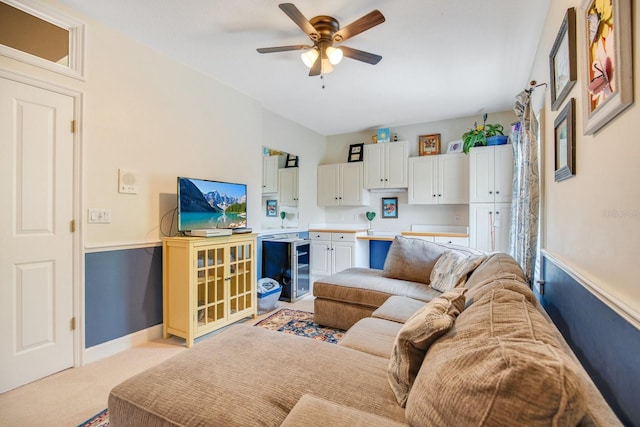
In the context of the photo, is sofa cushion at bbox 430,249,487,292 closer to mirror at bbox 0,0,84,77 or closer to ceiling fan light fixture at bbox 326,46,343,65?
ceiling fan light fixture at bbox 326,46,343,65

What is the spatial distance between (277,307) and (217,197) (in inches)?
60.5

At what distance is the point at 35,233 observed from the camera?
199cm

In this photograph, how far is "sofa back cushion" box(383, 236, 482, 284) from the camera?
113 inches

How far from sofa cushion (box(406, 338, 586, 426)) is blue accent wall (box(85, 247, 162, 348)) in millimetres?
2470

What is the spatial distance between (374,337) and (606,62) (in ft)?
5.06

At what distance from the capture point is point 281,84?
10.8ft

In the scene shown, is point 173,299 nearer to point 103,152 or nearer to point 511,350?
point 103,152

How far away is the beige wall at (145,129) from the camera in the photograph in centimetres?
224

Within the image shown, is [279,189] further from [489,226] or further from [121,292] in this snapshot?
[489,226]

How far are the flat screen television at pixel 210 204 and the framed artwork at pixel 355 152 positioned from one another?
2.41 meters

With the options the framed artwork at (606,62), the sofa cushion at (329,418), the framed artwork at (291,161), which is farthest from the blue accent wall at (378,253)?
the sofa cushion at (329,418)

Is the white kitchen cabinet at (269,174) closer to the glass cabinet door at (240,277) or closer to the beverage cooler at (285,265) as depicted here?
the beverage cooler at (285,265)

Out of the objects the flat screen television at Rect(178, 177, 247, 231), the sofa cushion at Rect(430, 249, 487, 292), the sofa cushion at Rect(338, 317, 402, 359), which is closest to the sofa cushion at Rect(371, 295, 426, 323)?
the sofa cushion at Rect(338, 317, 402, 359)

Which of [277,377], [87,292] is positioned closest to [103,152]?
[87,292]
